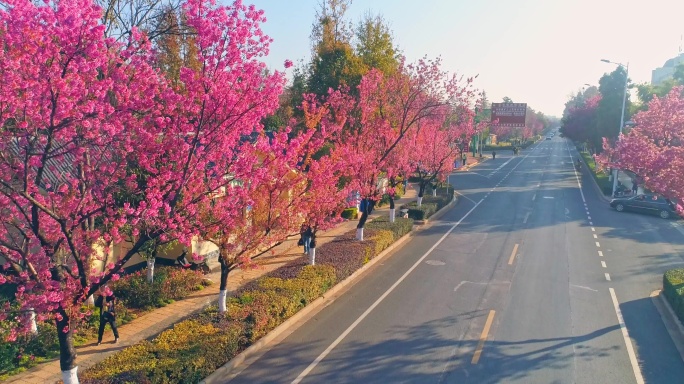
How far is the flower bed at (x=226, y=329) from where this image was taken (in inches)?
332

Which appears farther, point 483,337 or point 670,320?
point 670,320

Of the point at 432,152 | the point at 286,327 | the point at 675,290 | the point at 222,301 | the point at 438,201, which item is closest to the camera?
the point at 222,301

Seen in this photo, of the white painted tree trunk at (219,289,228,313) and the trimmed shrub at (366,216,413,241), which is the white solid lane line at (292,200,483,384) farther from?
the white painted tree trunk at (219,289,228,313)

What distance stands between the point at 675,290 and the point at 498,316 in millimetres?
4907

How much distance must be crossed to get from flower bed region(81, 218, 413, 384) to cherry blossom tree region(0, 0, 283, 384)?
1155mm

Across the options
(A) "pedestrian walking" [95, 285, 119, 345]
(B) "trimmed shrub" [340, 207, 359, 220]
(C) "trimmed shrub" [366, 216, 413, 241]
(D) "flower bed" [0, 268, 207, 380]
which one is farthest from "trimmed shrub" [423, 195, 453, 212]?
(A) "pedestrian walking" [95, 285, 119, 345]

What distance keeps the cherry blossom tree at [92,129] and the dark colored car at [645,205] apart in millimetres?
27785

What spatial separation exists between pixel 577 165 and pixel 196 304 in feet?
180

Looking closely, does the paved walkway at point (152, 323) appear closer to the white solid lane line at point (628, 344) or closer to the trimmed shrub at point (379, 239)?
the trimmed shrub at point (379, 239)

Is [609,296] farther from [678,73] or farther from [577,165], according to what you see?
[577,165]

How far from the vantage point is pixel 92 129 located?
6.70m

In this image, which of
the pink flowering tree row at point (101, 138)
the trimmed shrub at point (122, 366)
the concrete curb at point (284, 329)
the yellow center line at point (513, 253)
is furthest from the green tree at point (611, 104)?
the trimmed shrub at point (122, 366)

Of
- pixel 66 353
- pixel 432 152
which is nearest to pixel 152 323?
pixel 66 353

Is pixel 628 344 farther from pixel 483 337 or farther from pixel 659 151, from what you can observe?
pixel 659 151
